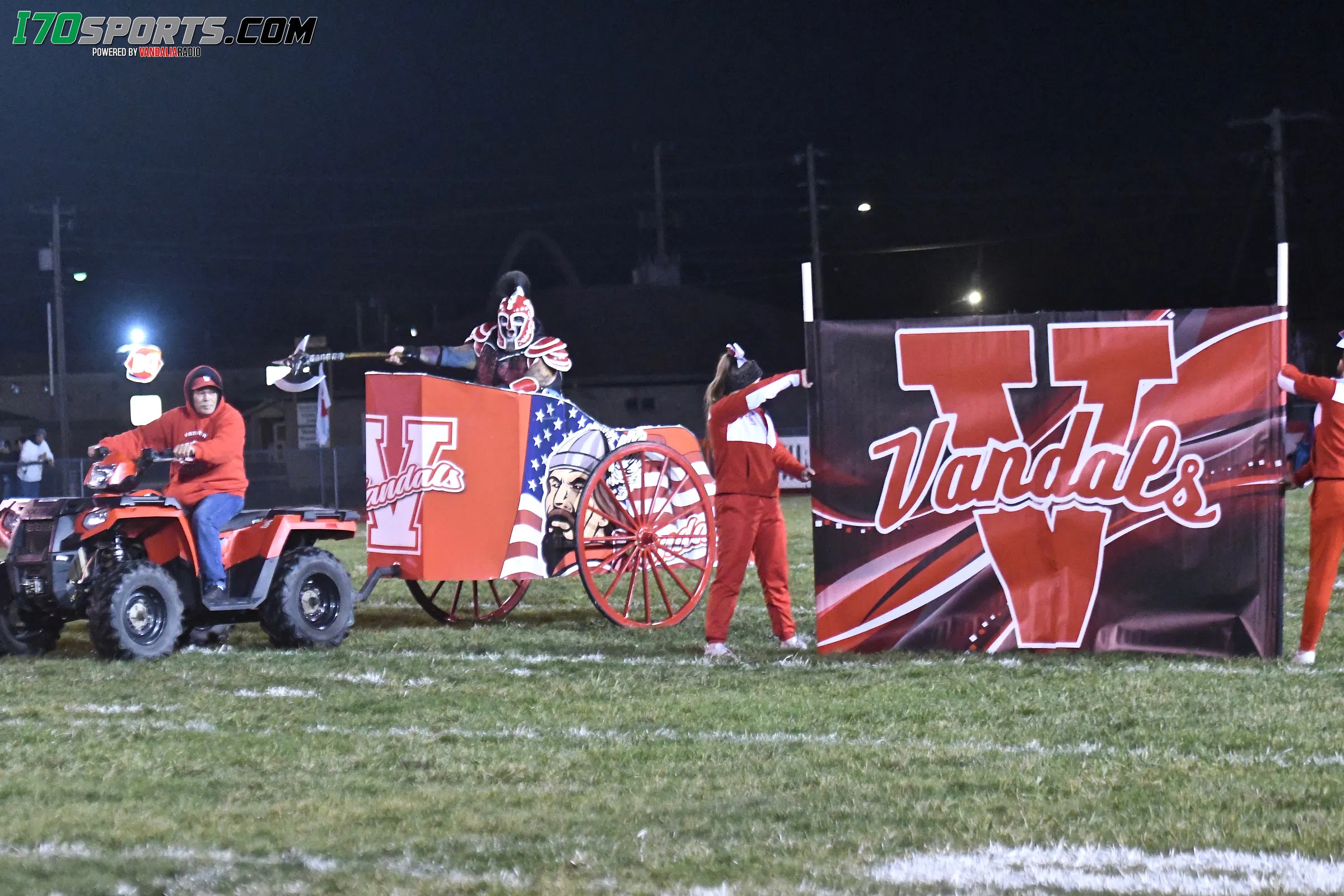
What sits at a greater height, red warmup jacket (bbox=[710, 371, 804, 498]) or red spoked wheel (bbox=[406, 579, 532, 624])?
red warmup jacket (bbox=[710, 371, 804, 498])

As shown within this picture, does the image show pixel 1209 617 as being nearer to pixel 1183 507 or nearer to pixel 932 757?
pixel 1183 507

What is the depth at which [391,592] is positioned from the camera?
1297 centimetres

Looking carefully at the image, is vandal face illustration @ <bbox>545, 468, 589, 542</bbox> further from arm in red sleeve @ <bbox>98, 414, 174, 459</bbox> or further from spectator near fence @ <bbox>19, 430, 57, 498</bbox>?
spectator near fence @ <bbox>19, 430, 57, 498</bbox>

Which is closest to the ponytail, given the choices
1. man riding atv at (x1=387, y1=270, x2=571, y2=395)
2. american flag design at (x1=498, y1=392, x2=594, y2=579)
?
american flag design at (x1=498, y1=392, x2=594, y2=579)

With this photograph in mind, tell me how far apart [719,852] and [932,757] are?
5.08 feet

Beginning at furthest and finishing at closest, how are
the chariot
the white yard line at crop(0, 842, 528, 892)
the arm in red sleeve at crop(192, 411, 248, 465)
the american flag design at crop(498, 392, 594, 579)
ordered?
the american flag design at crop(498, 392, 594, 579)
the chariot
the arm in red sleeve at crop(192, 411, 248, 465)
the white yard line at crop(0, 842, 528, 892)

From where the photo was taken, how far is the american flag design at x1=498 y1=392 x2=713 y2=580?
9.73 metres

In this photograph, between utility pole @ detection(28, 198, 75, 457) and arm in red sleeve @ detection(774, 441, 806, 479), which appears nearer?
arm in red sleeve @ detection(774, 441, 806, 479)

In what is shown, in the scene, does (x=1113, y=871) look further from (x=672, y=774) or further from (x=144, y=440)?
(x=144, y=440)

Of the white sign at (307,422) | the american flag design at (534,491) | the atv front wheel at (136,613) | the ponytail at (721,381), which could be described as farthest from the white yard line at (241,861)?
the white sign at (307,422)

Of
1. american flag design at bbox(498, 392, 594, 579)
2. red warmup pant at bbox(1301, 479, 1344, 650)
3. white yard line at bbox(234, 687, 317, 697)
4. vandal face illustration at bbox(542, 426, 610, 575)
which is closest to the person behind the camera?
white yard line at bbox(234, 687, 317, 697)

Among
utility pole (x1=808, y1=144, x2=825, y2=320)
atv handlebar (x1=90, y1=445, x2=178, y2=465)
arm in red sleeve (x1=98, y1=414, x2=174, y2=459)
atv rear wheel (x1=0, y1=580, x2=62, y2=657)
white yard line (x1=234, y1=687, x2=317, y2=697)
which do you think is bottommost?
white yard line (x1=234, y1=687, x2=317, y2=697)

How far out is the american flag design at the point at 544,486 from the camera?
9.73 m

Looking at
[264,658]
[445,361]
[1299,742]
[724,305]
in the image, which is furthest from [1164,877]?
[724,305]
